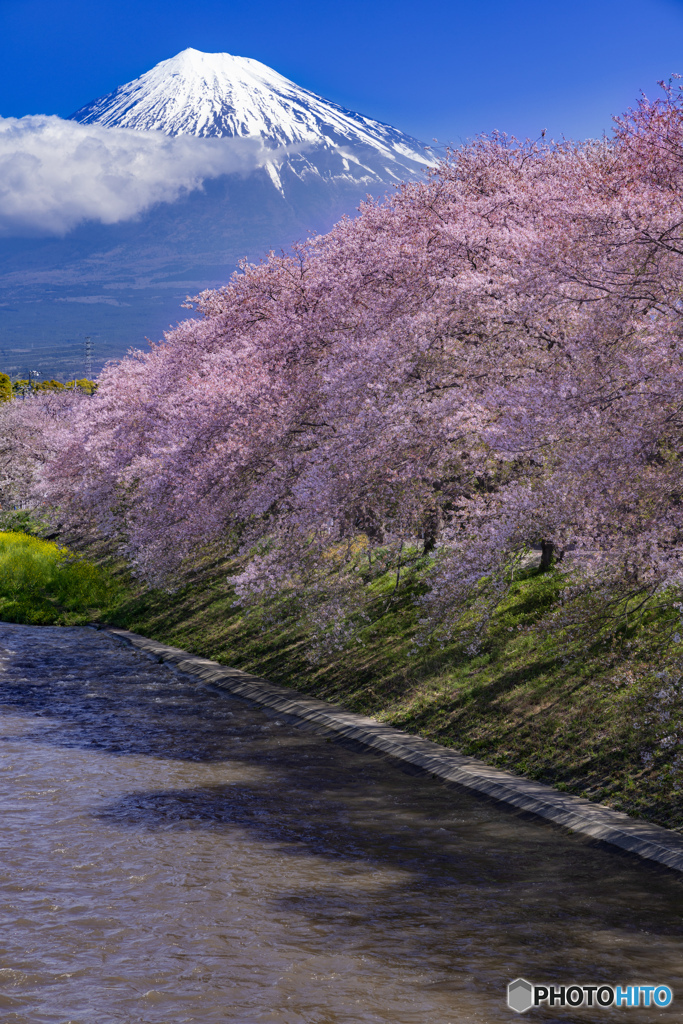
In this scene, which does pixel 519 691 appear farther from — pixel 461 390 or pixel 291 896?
pixel 291 896

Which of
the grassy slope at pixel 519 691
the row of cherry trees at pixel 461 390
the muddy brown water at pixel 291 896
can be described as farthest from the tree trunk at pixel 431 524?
the muddy brown water at pixel 291 896

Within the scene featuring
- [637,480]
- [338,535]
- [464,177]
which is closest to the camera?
[637,480]

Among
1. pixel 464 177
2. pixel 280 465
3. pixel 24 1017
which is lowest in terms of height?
pixel 24 1017

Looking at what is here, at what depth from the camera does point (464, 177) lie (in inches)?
838

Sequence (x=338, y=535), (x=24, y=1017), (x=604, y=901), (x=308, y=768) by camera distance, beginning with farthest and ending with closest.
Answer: (x=338, y=535), (x=308, y=768), (x=604, y=901), (x=24, y=1017)

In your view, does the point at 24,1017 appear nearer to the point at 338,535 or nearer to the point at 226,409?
the point at 338,535

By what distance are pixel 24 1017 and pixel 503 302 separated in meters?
12.2

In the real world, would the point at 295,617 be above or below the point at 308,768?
above

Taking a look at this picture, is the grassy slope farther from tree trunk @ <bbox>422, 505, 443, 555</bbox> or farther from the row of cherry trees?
the row of cherry trees

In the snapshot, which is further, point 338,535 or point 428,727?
point 338,535

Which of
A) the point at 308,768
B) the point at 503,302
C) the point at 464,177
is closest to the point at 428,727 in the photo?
the point at 308,768

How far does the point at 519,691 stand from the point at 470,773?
206 centimetres

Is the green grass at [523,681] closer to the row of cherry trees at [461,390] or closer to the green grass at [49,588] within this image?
the row of cherry trees at [461,390]

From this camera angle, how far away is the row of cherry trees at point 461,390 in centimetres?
1167
